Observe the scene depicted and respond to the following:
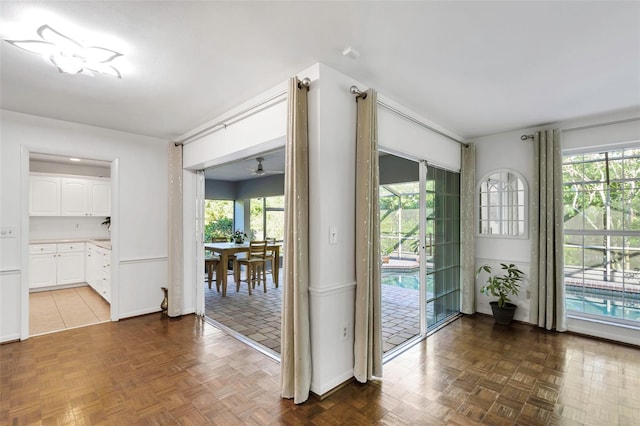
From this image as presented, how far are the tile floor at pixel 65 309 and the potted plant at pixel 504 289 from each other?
5.13 meters

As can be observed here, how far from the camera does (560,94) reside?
2.93 meters

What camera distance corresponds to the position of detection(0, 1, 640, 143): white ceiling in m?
1.75

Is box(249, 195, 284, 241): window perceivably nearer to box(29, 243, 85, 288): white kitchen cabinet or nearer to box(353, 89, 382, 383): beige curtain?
box(29, 243, 85, 288): white kitchen cabinet

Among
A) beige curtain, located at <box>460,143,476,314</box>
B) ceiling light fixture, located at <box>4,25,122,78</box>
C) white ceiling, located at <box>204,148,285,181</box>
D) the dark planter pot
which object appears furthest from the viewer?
white ceiling, located at <box>204,148,285,181</box>

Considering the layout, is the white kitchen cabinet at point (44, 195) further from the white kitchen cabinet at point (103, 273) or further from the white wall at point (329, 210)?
the white wall at point (329, 210)

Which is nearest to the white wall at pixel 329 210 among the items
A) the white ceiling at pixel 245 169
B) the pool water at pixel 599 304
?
the pool water at pixel 599 304

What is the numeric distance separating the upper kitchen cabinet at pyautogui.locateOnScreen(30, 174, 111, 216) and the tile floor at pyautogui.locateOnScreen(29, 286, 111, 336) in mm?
1508

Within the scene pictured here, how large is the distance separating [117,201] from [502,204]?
523 cm

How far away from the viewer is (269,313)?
4.36 meters

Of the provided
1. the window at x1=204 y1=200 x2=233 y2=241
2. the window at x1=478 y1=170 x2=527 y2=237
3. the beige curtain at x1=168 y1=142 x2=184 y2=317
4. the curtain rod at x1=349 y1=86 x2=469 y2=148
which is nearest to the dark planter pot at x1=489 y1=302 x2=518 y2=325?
the window at x1=478 y1=170 x2=527 y2=237

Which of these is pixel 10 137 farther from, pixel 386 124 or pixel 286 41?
pixel 386 124

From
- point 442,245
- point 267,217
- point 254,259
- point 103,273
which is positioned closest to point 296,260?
point 442,245

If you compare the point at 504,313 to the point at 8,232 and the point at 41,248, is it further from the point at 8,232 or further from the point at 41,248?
the point at 41,248

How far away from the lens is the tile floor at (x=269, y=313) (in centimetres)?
352
